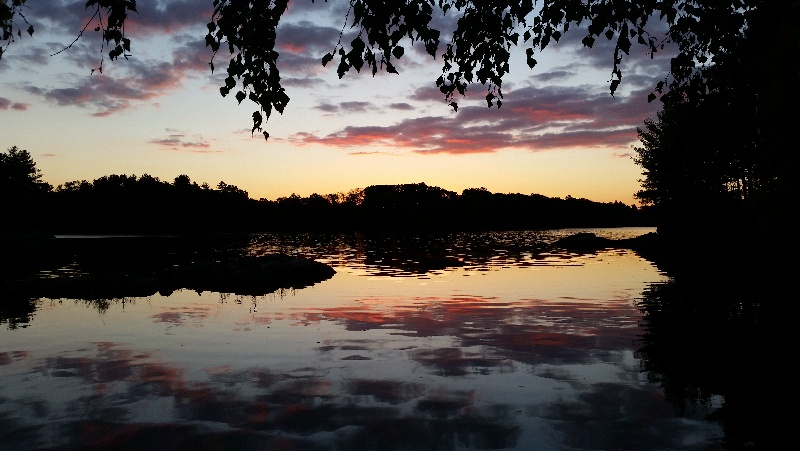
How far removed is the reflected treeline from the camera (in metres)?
7.41

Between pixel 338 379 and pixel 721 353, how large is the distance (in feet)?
23.8

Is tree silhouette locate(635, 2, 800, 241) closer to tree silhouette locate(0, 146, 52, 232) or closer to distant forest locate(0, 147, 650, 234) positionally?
tree silhouette locate(0, 146, 52, 232)

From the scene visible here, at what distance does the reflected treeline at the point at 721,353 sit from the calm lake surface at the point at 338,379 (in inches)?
9.8

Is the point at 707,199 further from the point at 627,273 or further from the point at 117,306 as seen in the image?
the point at 117,306

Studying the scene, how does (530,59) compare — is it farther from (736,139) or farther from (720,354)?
(736,139)

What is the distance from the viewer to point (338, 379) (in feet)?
30.3

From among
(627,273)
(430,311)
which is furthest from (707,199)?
(430,311)

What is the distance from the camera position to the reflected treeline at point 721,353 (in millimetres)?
7406

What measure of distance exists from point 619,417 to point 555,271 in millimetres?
24180

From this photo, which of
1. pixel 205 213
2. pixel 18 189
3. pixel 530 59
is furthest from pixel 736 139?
pixel 205 213

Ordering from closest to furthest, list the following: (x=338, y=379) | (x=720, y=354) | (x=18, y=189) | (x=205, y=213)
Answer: (x=338, y=379)
(x=720, y=354)
(x=18, y=189)
(x=205, y=213)

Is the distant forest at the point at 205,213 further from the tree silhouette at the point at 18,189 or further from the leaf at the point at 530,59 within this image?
the leaf at the point at 530,59

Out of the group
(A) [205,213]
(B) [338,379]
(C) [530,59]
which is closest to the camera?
(C) [530,59]

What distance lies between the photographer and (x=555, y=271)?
101ft
